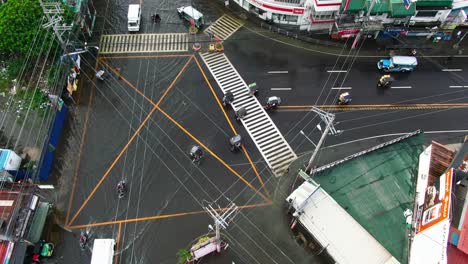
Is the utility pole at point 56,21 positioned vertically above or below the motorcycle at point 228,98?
above

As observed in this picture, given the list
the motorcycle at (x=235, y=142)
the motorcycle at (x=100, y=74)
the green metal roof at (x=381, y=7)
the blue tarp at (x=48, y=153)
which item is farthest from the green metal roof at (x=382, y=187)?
the motorcycle at (x=100, y=74)

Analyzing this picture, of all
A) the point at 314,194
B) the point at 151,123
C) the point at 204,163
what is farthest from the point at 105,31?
the point at 314,194

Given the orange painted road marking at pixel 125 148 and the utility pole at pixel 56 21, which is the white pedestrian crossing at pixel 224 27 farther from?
the utility pole at pixel 56 21

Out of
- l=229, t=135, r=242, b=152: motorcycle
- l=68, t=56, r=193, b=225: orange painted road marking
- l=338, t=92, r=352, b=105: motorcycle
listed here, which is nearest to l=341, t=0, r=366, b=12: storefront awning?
l=338, t=92, r=352, b=105: motorcycle

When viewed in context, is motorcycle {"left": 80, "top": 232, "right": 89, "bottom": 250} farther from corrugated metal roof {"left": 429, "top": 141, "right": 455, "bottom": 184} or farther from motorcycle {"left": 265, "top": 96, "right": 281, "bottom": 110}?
corrugated metal roof {"left": 429, "top": 141, "right": 455, "bottom": 184}

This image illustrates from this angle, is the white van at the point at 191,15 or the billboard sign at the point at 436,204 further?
the white van at the point at 191,15

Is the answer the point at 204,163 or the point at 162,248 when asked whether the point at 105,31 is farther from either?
the point at 162,248

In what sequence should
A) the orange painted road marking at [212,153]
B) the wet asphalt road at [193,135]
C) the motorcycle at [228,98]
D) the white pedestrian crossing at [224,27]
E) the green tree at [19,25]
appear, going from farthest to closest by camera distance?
the white pedestrian crossing at [224,27] → the motorcycle at [228,98] → the green tree at [19,25] → the orange painted road marking at [212,153] → the wet asphalt road at [193,135]
